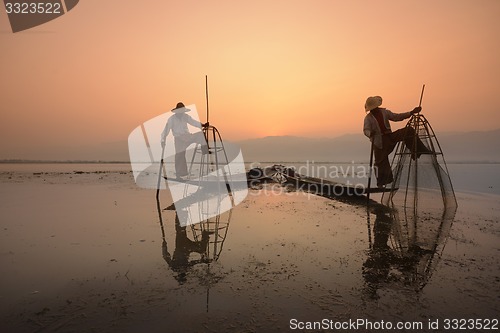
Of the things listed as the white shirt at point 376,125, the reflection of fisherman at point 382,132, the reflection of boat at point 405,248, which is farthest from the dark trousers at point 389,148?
the reflection of boat at point 405,248

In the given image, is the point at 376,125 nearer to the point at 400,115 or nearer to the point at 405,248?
the point at 400,115

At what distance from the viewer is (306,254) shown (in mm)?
4754

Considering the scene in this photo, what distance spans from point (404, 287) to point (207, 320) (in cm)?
253

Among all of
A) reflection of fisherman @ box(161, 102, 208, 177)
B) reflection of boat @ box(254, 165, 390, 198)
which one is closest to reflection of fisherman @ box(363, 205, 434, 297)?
reflection of boat @ box(254, 165, 390, 198)

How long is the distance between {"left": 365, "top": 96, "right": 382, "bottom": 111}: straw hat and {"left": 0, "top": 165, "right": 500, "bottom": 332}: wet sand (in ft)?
14.6

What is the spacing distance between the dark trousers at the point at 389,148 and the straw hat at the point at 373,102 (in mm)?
1078

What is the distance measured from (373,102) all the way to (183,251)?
7.95 meters

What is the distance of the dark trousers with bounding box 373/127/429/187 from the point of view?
855cm

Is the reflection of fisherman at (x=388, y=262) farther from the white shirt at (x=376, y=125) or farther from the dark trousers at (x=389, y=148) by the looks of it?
the white shirt at (x=376, y=125)

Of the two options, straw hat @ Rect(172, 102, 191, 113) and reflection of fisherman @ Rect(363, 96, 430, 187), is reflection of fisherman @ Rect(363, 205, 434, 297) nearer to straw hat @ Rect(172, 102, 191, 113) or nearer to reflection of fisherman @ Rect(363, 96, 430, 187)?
reflection of fisherman @ Rect(363, 96, 430, 187)

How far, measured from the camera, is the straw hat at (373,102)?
915 cm

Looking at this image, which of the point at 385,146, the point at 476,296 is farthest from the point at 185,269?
the point at 385,146

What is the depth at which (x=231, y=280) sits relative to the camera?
3648mm

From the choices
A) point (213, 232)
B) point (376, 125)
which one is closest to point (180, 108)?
point (213, 232)
